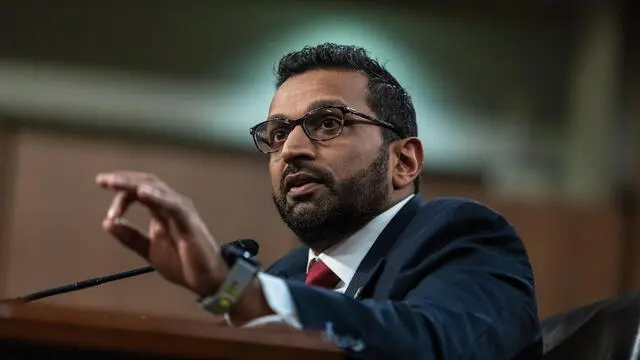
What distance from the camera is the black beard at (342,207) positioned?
53.3 inches

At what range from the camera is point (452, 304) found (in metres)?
1.06

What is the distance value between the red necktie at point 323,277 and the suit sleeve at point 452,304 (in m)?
0.20

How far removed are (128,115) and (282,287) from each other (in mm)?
2655

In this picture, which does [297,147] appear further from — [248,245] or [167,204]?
[167,204]

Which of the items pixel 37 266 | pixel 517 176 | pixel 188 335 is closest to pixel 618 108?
pixel 517 176

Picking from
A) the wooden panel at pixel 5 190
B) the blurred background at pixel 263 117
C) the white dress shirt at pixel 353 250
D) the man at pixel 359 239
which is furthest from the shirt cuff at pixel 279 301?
the wooden panel at pixel 5 190

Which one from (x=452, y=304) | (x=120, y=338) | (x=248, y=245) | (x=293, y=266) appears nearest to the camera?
(x=120, y=338)

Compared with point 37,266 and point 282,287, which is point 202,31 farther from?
point 282,287

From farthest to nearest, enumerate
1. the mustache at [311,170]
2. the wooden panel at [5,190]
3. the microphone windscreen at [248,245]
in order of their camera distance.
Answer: the wooden panel at [5,190] → the mustache at [311,170] → the microphone windscreen at [248,245]

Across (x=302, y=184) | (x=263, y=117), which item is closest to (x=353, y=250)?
(x=302, y=184)

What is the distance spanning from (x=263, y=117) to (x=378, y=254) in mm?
2265

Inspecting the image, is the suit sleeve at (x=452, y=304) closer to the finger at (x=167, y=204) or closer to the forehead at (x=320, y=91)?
the finger at (x=167, y=204)

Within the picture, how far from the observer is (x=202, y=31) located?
3.55 metres

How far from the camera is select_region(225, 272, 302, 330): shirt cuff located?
88 cm
